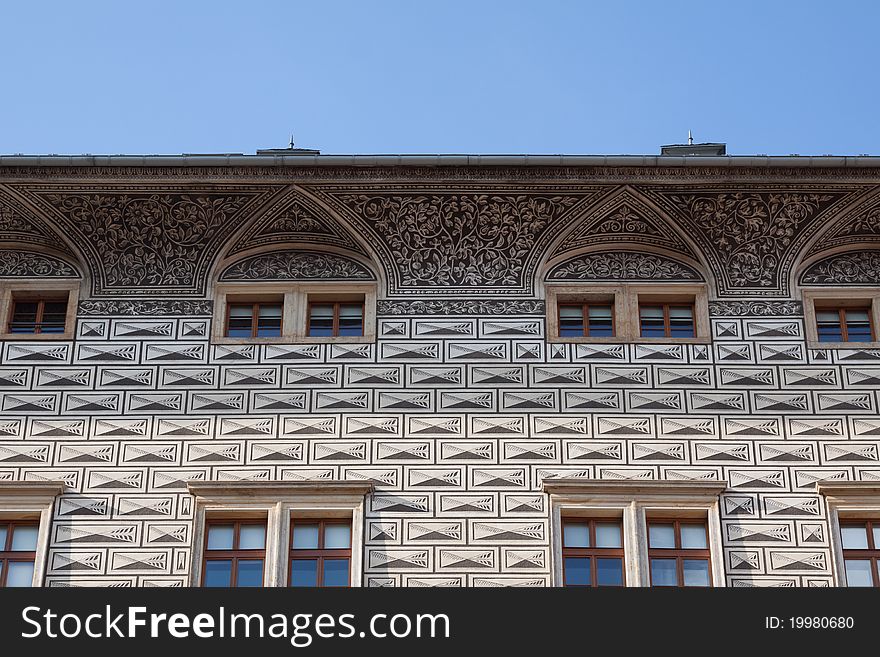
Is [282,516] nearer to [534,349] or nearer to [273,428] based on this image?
[273,428]

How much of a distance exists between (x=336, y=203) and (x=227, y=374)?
1.70 metres

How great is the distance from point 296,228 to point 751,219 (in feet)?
11.6

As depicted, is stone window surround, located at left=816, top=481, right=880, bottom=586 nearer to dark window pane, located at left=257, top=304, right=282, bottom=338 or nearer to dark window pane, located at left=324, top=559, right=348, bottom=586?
dark window pane, located at left=324, top=559, right=348, bottom=586

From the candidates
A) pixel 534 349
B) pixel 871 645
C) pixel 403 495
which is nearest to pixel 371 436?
pixel 403 495

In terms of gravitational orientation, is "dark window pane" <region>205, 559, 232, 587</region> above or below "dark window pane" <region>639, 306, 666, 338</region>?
below

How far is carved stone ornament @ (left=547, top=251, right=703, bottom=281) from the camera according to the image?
13789 millimetres

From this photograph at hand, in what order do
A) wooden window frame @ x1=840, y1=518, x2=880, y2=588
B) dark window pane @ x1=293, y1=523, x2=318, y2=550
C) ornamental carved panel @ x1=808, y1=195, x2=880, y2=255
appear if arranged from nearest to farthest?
Answer: wooden window frame @ x1=840, y1=518, x2=880, y2=588
dark window pane @ x1=293, y1=523, x2=318, y2=550
ornamental carved panel @ x1=808, y1=195, x2=880, y2=255

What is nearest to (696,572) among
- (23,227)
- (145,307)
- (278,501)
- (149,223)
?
(278,501)

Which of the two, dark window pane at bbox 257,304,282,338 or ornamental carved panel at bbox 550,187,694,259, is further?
ornamental carved panel at bbox 550,187,694,259

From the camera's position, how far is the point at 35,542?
1231 centimetres

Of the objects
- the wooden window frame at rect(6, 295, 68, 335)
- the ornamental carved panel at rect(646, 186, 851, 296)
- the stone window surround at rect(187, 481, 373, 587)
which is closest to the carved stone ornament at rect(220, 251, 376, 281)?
the wooden window frame at rect(6, 295, 68, 335)

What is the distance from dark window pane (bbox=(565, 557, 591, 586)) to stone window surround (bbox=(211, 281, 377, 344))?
235cm

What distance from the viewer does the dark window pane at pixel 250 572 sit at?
12.1 m

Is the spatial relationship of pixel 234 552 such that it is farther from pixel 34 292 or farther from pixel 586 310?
pixel 586 310
